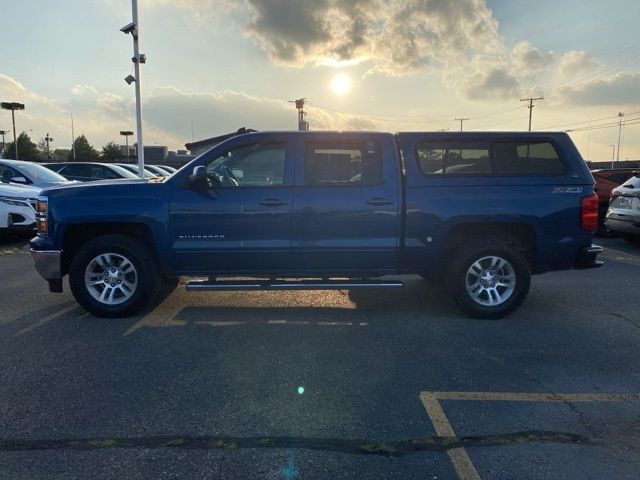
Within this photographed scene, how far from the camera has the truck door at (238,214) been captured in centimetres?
506

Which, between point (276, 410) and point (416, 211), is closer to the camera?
point (276, 410)

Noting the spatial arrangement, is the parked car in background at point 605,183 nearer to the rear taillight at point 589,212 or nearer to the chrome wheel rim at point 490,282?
the rear taillight at point 589,212

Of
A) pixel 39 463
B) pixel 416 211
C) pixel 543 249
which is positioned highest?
pixel 416 211

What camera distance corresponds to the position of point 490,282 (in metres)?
5.30

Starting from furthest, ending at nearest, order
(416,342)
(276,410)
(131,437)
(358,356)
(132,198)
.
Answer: (132,198) < (416,342) < (358,356) < (276,410) < (131,437)

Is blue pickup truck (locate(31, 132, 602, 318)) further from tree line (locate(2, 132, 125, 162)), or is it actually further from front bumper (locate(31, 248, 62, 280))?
tree line (locate(2, 132, 125, 162))

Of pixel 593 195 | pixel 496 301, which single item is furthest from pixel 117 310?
pixel 593 195

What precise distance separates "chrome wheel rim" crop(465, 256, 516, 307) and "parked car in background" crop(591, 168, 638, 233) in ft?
28.1

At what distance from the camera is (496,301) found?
17.3 feet

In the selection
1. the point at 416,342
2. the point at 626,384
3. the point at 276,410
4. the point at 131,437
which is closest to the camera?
the point at 131,437

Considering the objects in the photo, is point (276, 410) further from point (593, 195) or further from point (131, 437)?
point (593, 195)

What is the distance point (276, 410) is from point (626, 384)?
2723 mm

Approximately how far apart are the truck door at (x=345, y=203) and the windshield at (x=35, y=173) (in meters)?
8.84

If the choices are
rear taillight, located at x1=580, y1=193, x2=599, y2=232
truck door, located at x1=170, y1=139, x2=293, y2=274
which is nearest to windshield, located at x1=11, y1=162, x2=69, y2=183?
truck door, located at x1=170, y1=139, x2=293, y2=274
